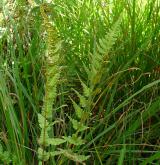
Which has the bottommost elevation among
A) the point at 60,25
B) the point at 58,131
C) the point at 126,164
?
the point at 126,164

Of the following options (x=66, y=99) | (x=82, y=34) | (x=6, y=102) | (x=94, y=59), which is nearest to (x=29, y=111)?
(x=66, y=99)

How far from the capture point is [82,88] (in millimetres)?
1332

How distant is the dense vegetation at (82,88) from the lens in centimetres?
94

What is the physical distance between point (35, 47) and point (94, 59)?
860 mm

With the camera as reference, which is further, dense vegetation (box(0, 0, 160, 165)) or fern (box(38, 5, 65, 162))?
dense vegetation (box(0, 0, 160, 165))

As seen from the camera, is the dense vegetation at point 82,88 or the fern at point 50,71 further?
the dense vegetation at point 82,88

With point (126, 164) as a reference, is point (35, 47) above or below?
above

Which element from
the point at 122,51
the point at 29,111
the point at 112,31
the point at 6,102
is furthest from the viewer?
the point at 122,51

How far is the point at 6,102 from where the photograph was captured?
90 cm

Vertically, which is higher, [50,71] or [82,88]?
[50,71]

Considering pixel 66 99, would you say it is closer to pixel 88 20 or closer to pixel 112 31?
pixel 88 20

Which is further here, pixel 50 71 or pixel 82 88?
pixel 82 88

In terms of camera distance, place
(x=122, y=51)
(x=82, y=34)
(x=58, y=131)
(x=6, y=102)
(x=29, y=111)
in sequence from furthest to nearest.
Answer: (x=82, y=34) → (x=122, y=51) → (x=29, y=111) → (x=58, y=131) → (x=6, y=102)

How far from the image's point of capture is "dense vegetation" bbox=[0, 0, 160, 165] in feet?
3.07
